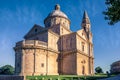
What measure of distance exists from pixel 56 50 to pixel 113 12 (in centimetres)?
2346

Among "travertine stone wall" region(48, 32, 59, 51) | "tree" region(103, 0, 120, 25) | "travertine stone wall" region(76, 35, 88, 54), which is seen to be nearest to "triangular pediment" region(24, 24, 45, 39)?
"travertine stone wall" region(48, 32, 59, 51)

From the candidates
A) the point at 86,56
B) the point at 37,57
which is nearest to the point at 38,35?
the point at 37,57

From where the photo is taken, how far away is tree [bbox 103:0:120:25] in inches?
629

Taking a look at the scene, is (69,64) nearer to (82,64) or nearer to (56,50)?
(82,64)

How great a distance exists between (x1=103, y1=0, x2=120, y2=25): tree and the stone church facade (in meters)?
20.2

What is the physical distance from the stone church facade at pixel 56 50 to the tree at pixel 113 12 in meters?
20.2

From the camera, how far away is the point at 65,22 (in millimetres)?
46000

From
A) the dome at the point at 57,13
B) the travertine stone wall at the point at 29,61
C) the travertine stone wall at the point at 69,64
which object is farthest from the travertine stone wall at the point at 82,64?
the dome at the point at 57,13

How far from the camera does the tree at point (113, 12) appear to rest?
629 inches

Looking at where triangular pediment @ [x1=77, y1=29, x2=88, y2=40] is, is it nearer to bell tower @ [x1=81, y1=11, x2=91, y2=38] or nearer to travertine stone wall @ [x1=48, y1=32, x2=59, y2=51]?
bell tower @ [x1=81, y1=11, x2=91, y2=38]

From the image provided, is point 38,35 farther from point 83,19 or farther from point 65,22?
point 83,19

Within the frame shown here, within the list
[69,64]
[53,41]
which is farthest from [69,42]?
[69,64]

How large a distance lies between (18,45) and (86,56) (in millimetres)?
14976

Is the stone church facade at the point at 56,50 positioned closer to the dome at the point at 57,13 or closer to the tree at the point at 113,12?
the dome at the point at 57,13
